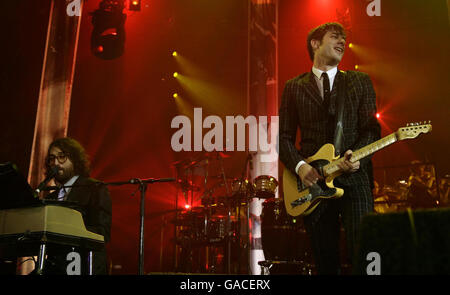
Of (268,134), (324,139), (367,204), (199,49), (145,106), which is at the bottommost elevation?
(367,204)

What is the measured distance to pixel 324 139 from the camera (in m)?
2.62

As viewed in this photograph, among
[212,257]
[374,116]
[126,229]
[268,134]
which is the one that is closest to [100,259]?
[374,116]

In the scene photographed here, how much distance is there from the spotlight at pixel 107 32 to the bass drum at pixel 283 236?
3.09 meters

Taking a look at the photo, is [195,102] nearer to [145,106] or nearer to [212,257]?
[145,106]

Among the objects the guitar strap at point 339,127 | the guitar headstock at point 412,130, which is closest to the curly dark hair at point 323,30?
the guitar strap at point 339,127

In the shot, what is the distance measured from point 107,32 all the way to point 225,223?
11.3ft

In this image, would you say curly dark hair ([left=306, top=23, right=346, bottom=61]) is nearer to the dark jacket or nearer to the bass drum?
the dark jacket

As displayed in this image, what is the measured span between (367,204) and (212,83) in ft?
26.7

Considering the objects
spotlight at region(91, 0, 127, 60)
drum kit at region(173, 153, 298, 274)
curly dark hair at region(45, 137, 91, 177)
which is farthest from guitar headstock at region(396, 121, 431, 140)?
spotlight at region(91, 0, 127, 60)

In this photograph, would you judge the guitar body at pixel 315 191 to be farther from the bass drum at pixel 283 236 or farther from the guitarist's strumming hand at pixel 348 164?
the bass drum at pixel 283 236

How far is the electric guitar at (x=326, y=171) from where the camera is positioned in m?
2.46

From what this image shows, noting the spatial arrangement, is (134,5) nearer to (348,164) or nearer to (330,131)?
(330,131)

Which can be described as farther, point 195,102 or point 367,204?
point 195,102

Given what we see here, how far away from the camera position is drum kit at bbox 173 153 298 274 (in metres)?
5.71
